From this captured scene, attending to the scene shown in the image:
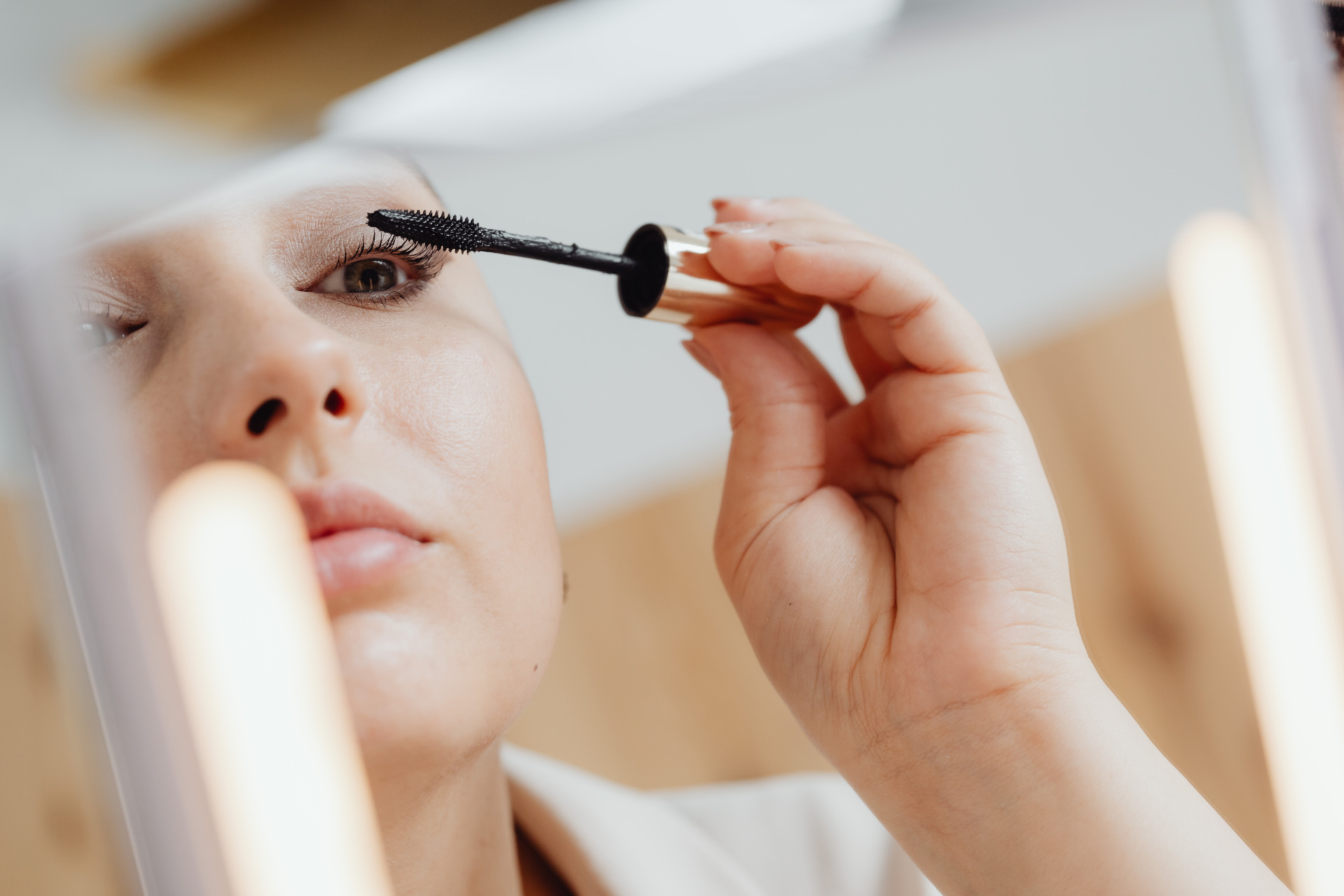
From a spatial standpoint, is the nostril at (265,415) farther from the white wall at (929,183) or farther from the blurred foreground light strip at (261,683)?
the white wall at (929,183)

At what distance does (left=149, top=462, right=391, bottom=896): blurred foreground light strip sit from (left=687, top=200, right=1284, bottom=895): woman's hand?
23 cm

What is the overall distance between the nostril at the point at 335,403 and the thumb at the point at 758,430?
0.62ft

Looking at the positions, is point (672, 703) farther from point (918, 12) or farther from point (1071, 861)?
point (918, 12)

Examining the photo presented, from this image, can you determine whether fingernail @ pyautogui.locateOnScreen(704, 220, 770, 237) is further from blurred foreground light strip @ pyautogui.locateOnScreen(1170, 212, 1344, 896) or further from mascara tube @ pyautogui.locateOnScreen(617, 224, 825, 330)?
blurred foreground light strip @ pyautogui.locateOnScreen(1170, 212, 1344, 896)

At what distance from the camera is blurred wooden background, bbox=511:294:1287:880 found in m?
0.46

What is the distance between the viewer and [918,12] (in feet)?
1.52

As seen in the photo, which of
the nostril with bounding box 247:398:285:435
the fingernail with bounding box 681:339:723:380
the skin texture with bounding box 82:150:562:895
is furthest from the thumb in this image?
the nostril with bounding box 247:398:285:435

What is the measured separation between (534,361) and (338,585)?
136 mm

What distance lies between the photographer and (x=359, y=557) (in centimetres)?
32

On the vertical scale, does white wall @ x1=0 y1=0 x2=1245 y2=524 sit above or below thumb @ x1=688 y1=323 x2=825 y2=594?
above

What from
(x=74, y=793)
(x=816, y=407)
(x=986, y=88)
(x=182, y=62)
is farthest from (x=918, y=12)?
(x=74, y=793)

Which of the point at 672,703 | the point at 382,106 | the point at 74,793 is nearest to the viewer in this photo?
the point at 74,793

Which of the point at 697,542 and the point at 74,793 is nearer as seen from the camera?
the point at 74,793

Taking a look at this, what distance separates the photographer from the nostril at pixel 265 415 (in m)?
0.30
